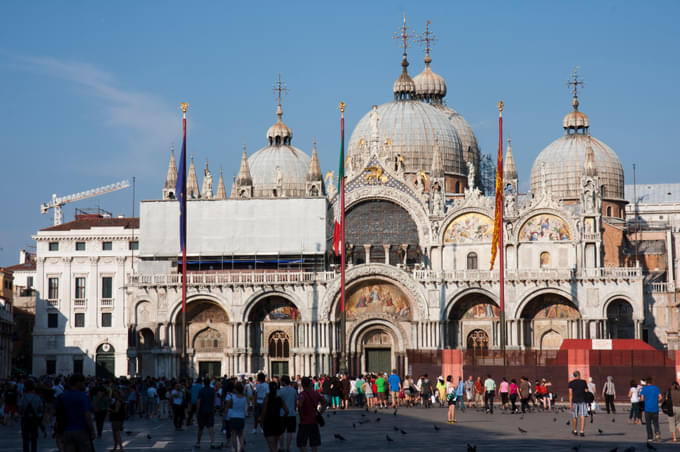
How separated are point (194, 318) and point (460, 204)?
1676cm

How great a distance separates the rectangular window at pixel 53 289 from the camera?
268 feet

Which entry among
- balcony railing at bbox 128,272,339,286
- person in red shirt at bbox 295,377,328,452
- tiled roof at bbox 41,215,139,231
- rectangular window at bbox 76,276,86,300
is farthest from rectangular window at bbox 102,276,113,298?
person in red shirt at bbox 295,377,328,452

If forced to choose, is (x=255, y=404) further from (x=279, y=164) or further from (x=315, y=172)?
(x=279, y=164)

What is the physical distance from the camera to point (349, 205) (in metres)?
70.9

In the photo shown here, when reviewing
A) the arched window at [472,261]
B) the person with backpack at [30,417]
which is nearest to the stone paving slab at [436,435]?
the person with backpack at [30,417]

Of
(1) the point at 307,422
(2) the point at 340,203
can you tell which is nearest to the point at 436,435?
(1) the point at 307,422

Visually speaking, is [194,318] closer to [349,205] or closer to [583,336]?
[349,205]

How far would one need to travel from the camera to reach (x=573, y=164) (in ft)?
267

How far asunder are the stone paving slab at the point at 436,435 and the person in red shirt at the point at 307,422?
10.7 ft

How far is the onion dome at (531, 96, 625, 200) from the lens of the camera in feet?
267

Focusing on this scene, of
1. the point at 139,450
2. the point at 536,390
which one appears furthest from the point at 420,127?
the point at 139,450

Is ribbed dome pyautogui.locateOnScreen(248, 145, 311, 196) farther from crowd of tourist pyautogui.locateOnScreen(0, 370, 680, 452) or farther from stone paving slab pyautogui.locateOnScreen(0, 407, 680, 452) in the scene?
stone paving slab pyautogui.locateOnScreen(0, 407, 680, 452)

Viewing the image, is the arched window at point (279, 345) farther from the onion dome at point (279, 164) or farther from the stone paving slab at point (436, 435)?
the stone paving slab at point (436, 435)

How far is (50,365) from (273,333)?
2041 centimetres
